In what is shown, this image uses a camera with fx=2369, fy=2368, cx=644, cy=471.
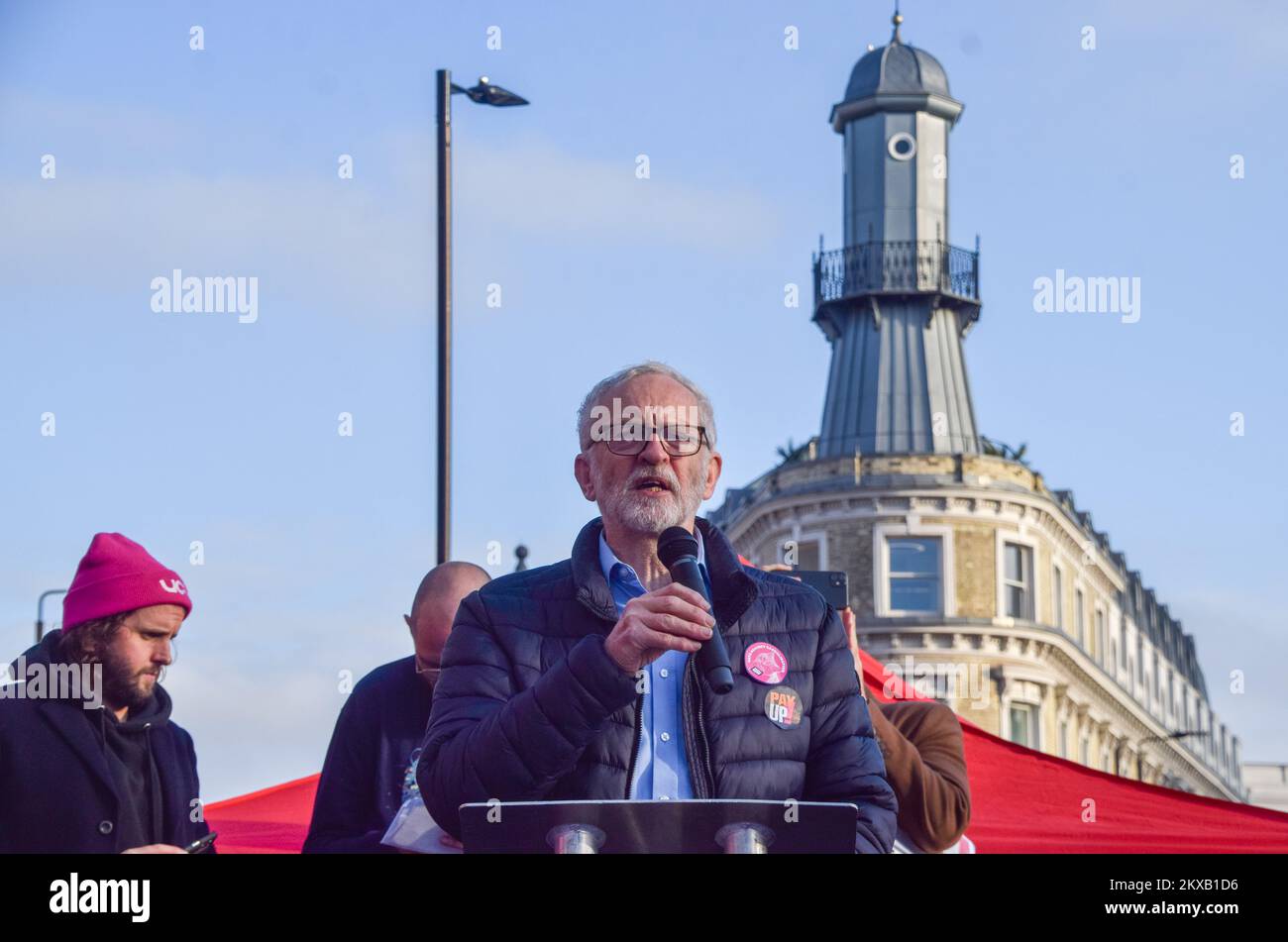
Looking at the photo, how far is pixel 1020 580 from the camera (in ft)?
196

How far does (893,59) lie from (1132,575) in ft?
79.8

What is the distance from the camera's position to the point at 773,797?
5445mm

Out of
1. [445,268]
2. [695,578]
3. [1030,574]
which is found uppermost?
[1030,574]

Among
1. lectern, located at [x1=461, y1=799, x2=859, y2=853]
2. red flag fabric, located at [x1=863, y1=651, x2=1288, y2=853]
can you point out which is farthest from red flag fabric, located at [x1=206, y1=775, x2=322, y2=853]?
lectern, located at [x1=461, y1=799, x2=859, y2=853]

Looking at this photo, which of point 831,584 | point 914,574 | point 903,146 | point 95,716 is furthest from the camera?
point 903,146

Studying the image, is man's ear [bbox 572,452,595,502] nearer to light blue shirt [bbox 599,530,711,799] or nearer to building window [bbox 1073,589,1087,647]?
light blue shirt [bbox 599,530,711,799]

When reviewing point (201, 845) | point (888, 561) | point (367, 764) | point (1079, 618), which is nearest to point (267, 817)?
point (367, 764)

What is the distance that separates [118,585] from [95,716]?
0.36 meters

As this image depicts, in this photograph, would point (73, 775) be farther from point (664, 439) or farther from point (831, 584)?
point (831, 584)

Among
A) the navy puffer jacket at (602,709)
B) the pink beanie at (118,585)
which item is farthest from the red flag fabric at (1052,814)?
the navy puffer jacket at (602,709)

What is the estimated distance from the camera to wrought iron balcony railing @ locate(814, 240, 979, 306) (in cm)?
6081

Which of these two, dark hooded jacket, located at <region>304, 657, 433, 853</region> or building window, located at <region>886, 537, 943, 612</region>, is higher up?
building window, located at <region>886, 537, 943, 612</region>

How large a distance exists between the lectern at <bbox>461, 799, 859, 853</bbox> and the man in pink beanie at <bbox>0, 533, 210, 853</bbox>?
1580 millimetres

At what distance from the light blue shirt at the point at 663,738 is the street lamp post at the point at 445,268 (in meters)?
9.14
